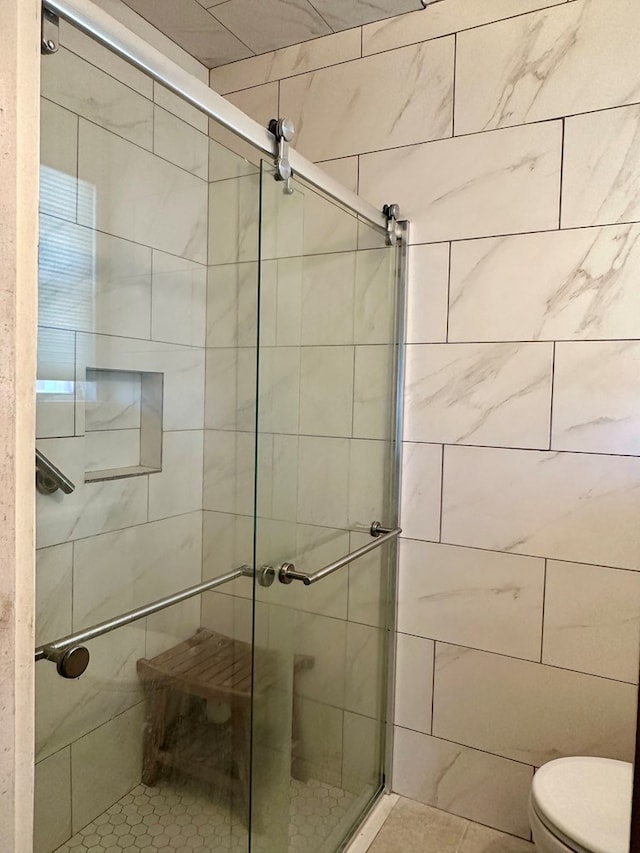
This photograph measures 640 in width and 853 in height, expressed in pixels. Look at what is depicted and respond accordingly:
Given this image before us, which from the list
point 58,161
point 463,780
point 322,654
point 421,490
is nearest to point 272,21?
point 58,161

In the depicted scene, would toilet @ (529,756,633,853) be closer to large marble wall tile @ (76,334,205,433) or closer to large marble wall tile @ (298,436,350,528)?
large marble wall tile @ (298,436,350,528)

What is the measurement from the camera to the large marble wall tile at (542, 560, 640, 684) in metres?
1.48

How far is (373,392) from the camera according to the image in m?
1.65

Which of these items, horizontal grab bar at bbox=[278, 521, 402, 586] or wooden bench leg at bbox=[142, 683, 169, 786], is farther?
horizontal grab bar at bbox=[278, 521, 402, 586]

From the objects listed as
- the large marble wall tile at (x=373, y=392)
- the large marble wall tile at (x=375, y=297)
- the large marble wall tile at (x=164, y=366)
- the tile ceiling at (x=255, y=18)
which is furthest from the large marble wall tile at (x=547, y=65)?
the large marble wall tile at (x=164, y=366)

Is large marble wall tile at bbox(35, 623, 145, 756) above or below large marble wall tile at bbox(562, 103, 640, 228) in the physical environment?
below

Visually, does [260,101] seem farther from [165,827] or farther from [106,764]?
[165,827]

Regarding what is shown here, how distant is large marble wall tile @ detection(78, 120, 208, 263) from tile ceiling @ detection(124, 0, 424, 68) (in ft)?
2.72

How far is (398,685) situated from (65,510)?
1.19 m

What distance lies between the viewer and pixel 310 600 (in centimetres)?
144

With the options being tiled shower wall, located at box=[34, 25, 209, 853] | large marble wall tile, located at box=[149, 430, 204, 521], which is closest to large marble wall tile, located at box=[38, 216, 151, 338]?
tiled shower wall, located at box=[34, 25, 209, 853]

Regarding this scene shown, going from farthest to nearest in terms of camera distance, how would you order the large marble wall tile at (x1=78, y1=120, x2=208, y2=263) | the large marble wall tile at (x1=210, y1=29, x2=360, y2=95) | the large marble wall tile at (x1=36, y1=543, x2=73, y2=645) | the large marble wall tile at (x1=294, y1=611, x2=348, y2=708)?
1. the large marble wall tile at (x1=210, y1=29, x2=360, y2=95)
2. the large marble wall tile at (x1=294, y1=611, x2=348, y2=708)
3. the large marble wall tile at (x1=78, y1=120, x2=208, y2=263)
4. the large marble wall tile at (x1=36, y1=543, x2=73, y2=645)

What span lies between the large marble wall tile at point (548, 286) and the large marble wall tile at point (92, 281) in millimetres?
881

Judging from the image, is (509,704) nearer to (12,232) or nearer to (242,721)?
(242,721)
